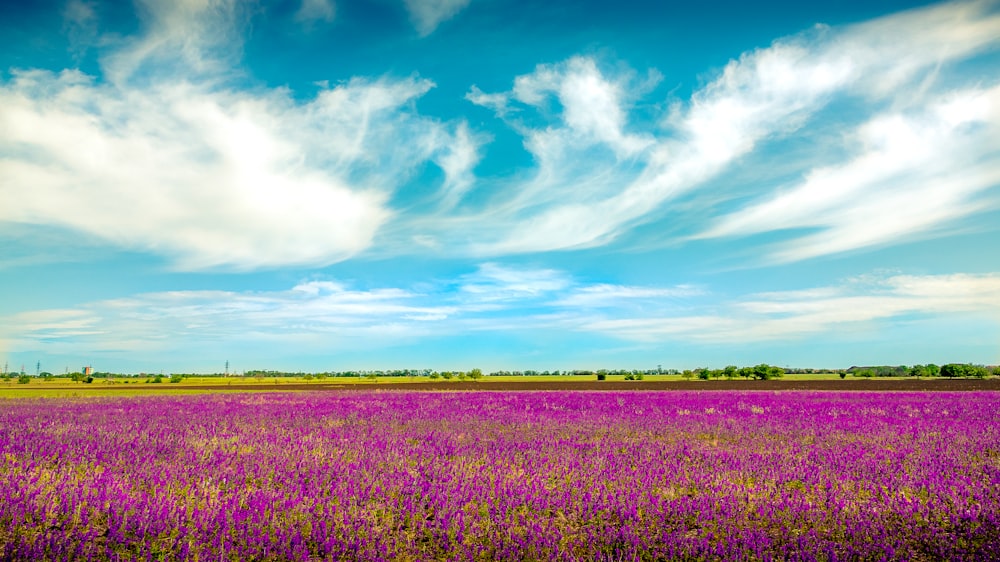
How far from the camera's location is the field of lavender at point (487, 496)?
413 cm

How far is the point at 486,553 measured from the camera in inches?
163

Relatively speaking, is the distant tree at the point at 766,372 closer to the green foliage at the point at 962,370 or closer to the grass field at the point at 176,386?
the grass field at the point at 176,386

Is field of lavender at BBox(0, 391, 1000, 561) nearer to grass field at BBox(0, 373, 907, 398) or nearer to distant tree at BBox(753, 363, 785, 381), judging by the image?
grass field at BBox(0, 373, 907, 398)

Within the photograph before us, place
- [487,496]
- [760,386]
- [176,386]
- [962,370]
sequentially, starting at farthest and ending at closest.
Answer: [962,370]
[176,386]
[760,386]
[487,496]

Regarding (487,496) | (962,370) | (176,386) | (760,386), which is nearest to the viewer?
(487,496)

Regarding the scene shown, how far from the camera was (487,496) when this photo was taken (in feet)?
17.3

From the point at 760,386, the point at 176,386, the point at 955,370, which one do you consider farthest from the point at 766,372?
the point at 176,386

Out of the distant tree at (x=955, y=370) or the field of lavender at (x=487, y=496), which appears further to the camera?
the distant tree at (x=955, y=370)

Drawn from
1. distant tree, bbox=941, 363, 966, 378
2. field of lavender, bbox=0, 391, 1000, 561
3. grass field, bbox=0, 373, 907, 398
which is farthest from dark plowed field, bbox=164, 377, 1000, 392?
distant tree, bbox=941, 363, 966, 378

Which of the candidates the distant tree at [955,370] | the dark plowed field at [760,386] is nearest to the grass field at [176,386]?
the dark plowed field at [760,386]

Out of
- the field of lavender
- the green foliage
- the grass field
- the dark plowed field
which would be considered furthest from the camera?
the green foliage

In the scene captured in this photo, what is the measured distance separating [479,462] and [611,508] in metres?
2.35

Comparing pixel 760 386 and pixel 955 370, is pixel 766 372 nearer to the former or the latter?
pixel 955 370

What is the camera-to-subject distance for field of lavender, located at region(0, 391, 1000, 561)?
4.13 m
